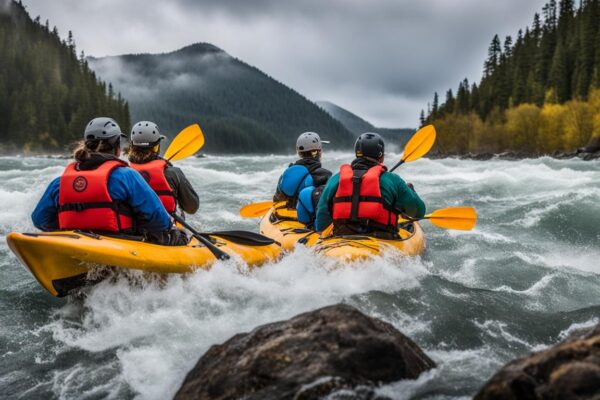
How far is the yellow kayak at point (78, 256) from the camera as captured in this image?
3896 mm

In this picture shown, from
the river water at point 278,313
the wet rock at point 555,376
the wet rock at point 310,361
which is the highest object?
the wet rock at point 555,376

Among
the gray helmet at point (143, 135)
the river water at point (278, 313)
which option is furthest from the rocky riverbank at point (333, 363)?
the gray helmet at point (143, 135)

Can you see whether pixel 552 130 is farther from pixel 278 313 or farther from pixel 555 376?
pixel 555 376

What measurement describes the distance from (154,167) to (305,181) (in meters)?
2.33

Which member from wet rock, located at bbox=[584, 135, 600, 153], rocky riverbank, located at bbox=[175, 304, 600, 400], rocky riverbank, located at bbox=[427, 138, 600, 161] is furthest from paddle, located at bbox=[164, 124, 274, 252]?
wet rock, located at bbox=[584, 135, 600, 153]

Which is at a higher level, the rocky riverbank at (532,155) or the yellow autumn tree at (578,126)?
the yellow autumn tree at (578,126)

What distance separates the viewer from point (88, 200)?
4.31 metres

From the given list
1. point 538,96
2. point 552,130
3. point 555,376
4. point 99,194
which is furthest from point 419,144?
point 538,96

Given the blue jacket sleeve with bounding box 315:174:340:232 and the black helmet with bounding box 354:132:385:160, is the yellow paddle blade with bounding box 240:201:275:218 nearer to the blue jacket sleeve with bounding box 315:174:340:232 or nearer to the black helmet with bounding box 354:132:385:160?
the blue jacket sleeve with bounding box 315:174:340:232

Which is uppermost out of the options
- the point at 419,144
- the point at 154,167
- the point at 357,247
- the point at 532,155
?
the point at 532,155

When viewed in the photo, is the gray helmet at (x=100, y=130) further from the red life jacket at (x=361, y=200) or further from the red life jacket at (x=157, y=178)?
the red life jacket at (x=361, y=200)

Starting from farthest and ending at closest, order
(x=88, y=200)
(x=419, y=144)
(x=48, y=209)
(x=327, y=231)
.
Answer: (x=419, y=144), (x=327, y=231), (x=48, y=209), (x=88, y=200)

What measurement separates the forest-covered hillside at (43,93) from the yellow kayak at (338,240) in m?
60.9

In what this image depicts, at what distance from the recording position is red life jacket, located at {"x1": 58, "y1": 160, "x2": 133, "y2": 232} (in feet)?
13.9
